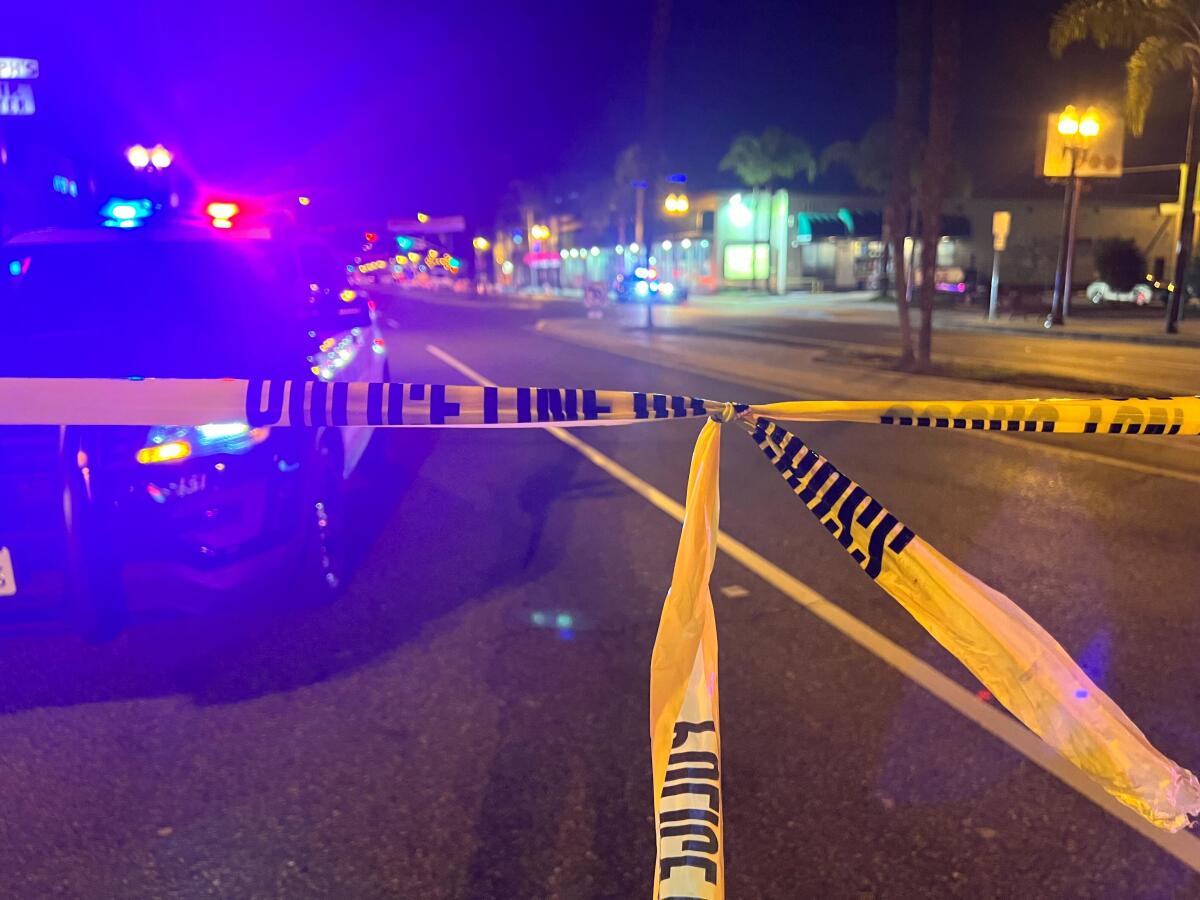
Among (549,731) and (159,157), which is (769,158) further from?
(549,731)

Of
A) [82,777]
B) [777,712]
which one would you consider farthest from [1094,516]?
[82,777]

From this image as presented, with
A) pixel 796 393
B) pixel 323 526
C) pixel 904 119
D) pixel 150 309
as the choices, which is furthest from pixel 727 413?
pixel 904 119

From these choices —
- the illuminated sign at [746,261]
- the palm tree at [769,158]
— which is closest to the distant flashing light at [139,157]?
the palm tree at [769,158]

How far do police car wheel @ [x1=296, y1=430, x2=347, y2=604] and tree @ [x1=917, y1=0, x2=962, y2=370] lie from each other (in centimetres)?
1204

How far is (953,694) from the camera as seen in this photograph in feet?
12.9

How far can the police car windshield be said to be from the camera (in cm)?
448

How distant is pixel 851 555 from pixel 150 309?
407cm

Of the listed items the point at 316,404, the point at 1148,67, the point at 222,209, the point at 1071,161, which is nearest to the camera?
the point at 316,404

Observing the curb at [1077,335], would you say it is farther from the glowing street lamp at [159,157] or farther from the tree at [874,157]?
the glowing street lamp at [159,157]

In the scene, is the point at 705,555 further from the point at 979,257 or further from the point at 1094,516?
the point at 979,257

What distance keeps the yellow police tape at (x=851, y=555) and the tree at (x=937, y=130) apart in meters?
13.2

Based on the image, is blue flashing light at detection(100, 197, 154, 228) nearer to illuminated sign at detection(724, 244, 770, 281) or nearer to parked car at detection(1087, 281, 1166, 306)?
parked car at detection(1087, 281, 1166, 306)

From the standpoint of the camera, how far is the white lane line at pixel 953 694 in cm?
299

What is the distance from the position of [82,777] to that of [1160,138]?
198 feet
